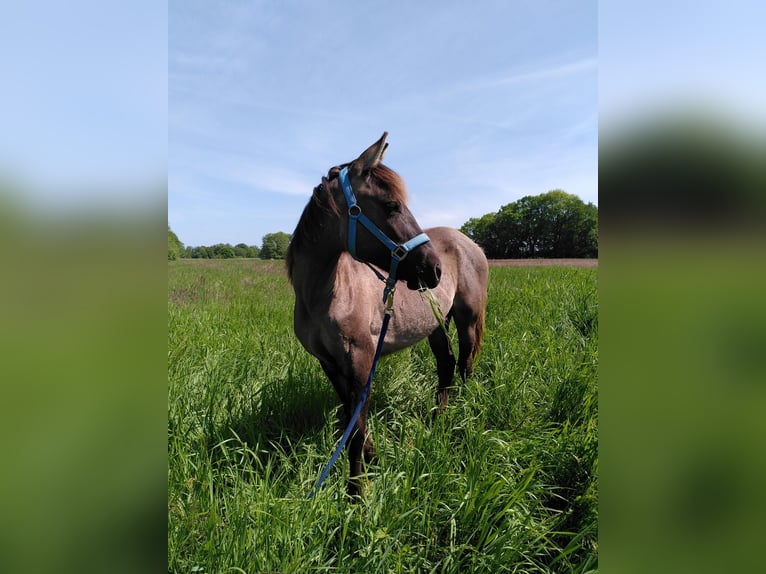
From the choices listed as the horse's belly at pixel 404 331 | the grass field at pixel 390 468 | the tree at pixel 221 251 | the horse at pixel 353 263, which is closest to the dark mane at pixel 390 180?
the horse at pixel 353 263

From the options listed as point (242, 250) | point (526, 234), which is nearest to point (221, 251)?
point (242, 250)

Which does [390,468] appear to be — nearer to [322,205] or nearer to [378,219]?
[378,219]

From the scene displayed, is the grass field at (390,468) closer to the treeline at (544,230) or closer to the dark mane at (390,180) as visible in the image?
the treeline at (544,230)

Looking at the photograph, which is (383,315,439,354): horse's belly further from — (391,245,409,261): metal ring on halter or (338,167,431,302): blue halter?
(391,245,409,261): metal ring on halter

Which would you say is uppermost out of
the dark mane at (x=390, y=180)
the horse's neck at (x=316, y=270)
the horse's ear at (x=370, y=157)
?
the horse's ear at (x=370, y=157)

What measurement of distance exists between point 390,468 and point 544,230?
31.4 feet

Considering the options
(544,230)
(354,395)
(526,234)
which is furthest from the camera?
(526,234)

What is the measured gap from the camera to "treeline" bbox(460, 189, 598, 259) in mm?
2266

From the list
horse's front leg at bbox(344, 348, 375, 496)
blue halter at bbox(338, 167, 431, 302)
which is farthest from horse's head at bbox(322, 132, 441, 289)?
horse's front leg at bbox(344, 348, 375, 496)

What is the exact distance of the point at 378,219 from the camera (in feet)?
7.51

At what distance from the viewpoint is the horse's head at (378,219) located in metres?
2.27

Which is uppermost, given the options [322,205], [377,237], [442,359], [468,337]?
[322,205]

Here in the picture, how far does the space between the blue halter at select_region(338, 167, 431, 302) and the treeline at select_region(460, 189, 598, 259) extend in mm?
1015
